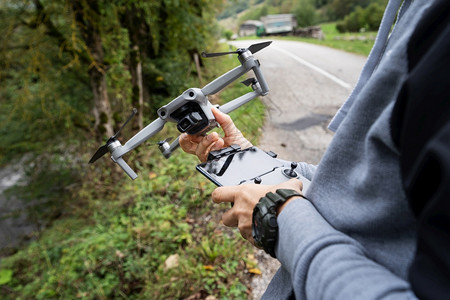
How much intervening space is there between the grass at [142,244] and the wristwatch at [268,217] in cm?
94

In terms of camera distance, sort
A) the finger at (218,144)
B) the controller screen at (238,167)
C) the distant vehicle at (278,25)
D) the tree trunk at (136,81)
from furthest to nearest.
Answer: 1. the distant vehicle at (278,25)
2. the tree trunk at (136,81)
3. the finger at (218,144)
4. the controller screen at (238,167)

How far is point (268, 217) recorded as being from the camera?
0.75 m

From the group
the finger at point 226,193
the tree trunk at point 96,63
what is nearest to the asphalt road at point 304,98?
the finger at point 226,193

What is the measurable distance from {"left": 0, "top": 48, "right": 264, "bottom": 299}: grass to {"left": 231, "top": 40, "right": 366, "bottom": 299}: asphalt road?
0.21 m

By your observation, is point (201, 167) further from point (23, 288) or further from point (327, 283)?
point (23, 288)

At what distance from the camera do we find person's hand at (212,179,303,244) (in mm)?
855

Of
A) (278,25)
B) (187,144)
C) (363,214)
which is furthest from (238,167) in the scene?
(278,25)

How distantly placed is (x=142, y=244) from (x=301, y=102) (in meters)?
4.09

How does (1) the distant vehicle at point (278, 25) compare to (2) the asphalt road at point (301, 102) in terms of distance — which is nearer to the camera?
(2) the asphalt road at point (301, 102)

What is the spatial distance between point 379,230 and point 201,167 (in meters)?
0.65

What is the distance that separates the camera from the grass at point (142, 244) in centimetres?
239

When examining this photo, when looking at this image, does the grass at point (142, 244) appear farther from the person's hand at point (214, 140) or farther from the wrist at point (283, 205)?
the wrist at point (283, 205)

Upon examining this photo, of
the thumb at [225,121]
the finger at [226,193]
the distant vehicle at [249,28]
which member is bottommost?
the distant vehicle at [249,28]

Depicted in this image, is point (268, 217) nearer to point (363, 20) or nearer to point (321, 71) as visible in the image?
point (321, 71)
